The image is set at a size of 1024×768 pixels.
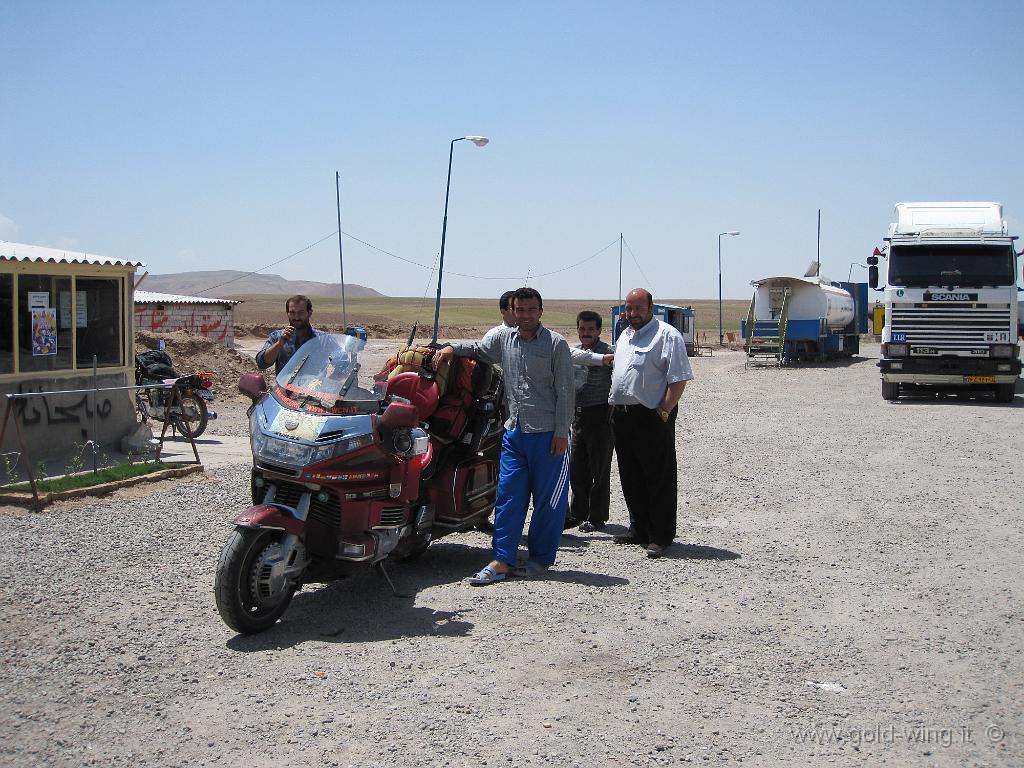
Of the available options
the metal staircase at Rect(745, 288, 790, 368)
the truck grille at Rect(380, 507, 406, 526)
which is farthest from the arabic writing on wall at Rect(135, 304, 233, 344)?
the truck grille at Rect(380, 507, 406, 526)

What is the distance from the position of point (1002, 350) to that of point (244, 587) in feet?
59.4

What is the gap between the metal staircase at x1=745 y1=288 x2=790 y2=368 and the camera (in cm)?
3491

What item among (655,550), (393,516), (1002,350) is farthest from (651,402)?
(1002,350)

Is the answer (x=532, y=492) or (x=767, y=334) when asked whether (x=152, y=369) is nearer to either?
(x=532, y=492)

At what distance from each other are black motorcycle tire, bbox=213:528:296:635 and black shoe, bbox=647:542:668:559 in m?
2.88

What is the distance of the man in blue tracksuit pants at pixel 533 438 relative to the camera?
6.70 meters

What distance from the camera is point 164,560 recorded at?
7219 mm

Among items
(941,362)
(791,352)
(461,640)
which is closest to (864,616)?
(461,640)

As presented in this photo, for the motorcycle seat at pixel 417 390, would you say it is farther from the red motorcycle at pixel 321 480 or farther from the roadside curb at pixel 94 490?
the roadside curb at pixel 94 490

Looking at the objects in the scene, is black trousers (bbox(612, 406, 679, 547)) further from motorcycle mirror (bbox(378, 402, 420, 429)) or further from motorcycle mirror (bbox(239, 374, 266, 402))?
motorcycle mirror (bbox(239, 374, 266, 402))

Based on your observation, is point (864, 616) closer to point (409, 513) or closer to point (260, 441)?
point (409, 513)

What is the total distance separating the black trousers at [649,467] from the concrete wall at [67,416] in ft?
20.1

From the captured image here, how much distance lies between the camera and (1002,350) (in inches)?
770

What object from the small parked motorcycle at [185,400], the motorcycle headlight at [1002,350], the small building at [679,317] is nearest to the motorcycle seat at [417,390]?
the small parked motorcycle at [185,400]
